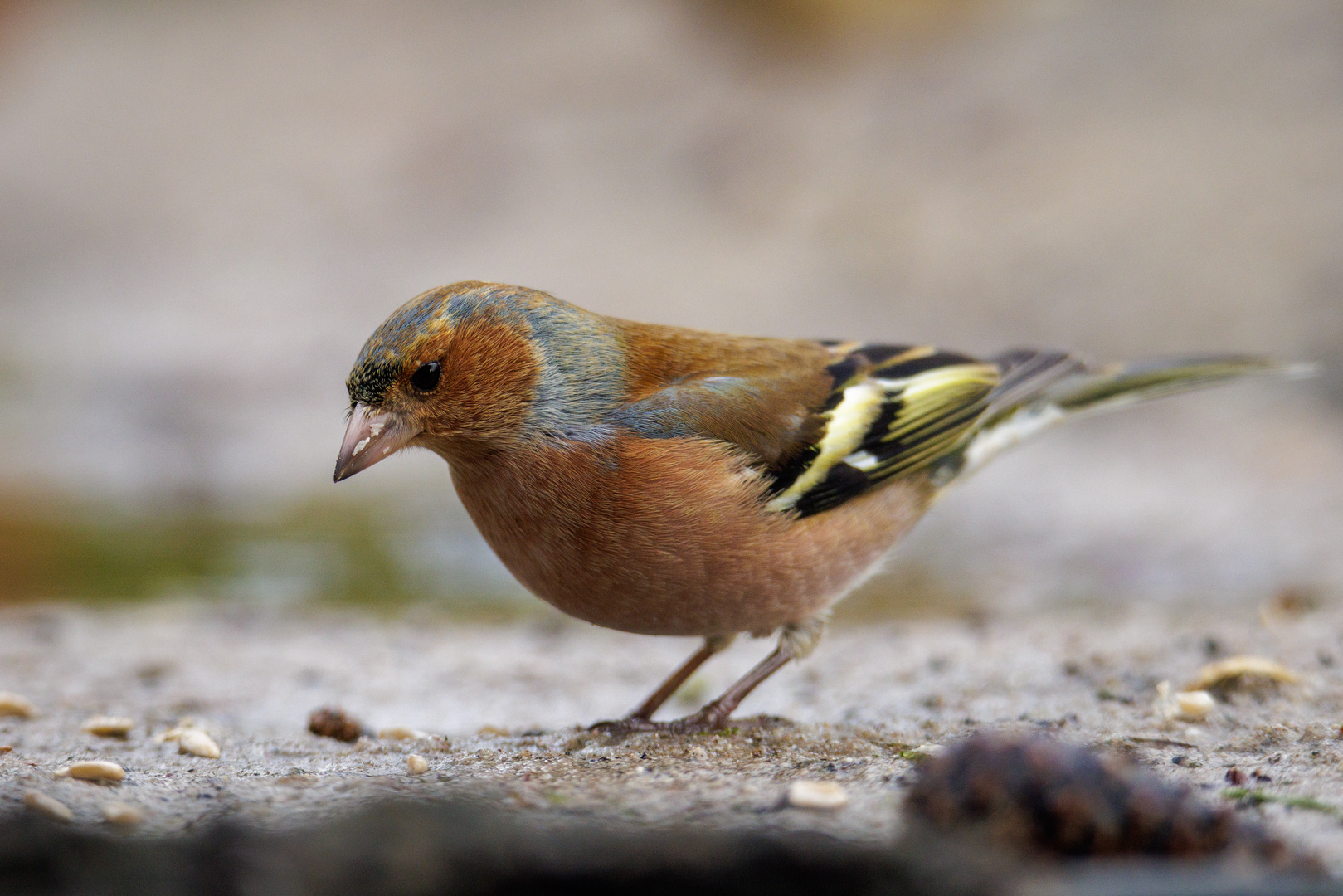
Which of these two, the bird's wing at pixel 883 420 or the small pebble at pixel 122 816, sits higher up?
the bird's wing at pixel 883 420

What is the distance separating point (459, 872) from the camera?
2.16 m

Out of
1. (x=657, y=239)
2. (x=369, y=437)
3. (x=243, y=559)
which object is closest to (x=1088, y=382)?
(x=369, y=437)

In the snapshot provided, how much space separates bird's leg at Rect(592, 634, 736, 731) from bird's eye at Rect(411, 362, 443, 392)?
1.33 meters

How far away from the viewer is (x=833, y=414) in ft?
14.9

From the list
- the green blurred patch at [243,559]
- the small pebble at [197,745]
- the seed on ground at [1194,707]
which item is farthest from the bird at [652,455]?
the green blurred patch at [243,559]

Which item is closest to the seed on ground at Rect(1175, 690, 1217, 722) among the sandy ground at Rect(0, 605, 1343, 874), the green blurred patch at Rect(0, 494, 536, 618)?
the sandy ground at Rect(0, 605, 1343, 874)

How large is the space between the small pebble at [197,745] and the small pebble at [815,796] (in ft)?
7.06

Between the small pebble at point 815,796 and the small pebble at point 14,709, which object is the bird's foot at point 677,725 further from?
the small pebble at point 14,709

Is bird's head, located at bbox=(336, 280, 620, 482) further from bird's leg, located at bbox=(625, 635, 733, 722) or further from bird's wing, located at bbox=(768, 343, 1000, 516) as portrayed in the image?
bird's leg, located at bbox=(625, 635, 733, 722)

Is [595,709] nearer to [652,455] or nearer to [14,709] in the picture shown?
[652,455]

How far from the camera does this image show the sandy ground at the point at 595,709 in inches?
114

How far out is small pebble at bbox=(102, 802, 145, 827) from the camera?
8.62ft

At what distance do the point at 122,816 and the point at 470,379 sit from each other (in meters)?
1.70

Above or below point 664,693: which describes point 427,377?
above
